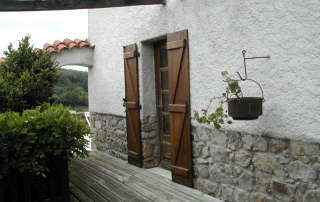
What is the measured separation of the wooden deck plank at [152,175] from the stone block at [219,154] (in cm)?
48

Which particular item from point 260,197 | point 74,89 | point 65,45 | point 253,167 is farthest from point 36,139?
point 74,89

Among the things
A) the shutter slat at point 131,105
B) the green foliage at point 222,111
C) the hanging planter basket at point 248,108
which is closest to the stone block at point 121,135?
the shutter slat at point 131,105

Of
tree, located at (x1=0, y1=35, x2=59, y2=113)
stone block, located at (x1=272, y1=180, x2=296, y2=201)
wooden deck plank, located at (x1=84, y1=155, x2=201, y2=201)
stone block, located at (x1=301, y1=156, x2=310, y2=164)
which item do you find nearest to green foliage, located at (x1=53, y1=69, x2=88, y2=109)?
tree, located at (x1=0, y1=35, x2=59, y2=113)

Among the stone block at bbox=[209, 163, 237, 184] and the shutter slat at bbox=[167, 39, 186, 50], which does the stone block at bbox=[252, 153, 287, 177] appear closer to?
the stone block at bbox=[209, 163, 237, 184]

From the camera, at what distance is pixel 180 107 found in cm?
473

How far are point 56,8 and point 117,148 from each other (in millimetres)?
3287

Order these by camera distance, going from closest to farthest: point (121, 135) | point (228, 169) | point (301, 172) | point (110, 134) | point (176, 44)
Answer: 1. point (301, 172)
2. point (228, 169)
3. point (176, 44)
4. point (121, 135)
5. point (110, 134)

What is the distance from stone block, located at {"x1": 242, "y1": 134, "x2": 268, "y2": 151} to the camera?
350 centimetres

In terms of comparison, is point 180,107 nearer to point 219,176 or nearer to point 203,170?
point 203,170

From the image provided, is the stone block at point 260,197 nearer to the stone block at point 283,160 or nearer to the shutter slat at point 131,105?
the stone block at point 283,160

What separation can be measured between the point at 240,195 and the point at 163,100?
223cm

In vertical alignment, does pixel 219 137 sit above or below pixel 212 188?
above

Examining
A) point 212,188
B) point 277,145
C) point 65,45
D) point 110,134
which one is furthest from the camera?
point 65,45

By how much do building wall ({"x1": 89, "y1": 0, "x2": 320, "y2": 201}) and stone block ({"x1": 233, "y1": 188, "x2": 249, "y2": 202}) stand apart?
10 mm
